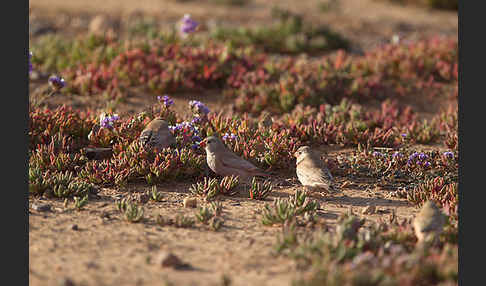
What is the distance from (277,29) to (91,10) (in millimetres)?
7119

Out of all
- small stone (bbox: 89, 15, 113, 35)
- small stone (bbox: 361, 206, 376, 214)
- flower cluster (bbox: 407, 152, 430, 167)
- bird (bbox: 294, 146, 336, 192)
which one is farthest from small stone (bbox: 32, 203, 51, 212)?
small stone (bbox: 89, 15, 113, 35)

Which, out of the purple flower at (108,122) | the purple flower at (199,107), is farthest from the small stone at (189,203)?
the purple flower at (199,107)

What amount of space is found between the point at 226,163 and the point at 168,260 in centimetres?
231

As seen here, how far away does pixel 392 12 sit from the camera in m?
22.4

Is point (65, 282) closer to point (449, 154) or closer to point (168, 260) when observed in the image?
point (168, 260)

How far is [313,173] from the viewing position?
7023mm

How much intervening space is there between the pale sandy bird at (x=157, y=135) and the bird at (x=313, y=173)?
1794mm

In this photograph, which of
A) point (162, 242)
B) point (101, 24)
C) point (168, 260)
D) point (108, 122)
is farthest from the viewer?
point (101, 24)

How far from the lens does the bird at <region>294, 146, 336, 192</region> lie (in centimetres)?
691

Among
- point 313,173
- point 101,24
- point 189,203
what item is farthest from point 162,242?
point 101,24

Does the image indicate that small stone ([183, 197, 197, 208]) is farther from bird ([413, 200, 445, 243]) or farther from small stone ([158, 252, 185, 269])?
bird ([413, 200, 445, 243])

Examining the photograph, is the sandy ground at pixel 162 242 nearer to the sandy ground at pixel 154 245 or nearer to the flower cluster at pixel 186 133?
the sandy ground at pixel 154 245

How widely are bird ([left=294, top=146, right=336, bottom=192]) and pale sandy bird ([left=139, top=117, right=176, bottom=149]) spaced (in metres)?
1.79

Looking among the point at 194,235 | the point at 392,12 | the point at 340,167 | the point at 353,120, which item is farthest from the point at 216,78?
the point at 392,12
